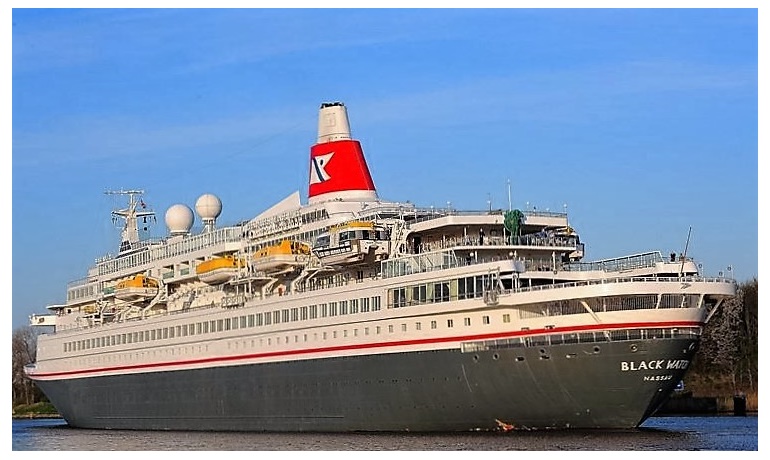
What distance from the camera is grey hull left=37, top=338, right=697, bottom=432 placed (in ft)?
163

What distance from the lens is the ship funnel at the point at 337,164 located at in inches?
2552

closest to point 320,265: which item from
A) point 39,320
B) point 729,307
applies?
point 39,320

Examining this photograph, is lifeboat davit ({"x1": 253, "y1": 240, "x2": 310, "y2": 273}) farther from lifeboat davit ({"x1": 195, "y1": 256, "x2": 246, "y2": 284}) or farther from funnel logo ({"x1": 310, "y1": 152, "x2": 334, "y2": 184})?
funnel logo ({"x1": 310, "y1": 152, "x2": 334, "y2": 184})

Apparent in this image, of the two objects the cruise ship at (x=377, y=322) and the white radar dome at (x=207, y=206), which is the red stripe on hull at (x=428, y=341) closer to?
the cruise ship at (x=377, y=322)

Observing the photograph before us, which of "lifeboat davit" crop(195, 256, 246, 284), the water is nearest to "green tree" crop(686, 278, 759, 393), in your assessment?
the water

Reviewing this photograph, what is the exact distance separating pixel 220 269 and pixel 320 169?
24.2 ft

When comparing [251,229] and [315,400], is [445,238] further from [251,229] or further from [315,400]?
[251,229]

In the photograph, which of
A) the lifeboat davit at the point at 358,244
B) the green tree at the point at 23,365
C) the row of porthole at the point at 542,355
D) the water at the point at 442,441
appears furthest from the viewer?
the green tree at the point at 23,365

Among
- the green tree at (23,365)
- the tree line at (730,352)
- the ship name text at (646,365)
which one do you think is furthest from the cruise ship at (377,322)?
the green tree at (23,365)

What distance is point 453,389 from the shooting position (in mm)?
52844

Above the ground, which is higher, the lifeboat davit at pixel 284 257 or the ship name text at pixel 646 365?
the lifeboat davit at pixel 284 257

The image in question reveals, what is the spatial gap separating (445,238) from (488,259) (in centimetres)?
230

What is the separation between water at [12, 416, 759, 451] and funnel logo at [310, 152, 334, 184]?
1349 centimetres

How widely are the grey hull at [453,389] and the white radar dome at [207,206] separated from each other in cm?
1097
